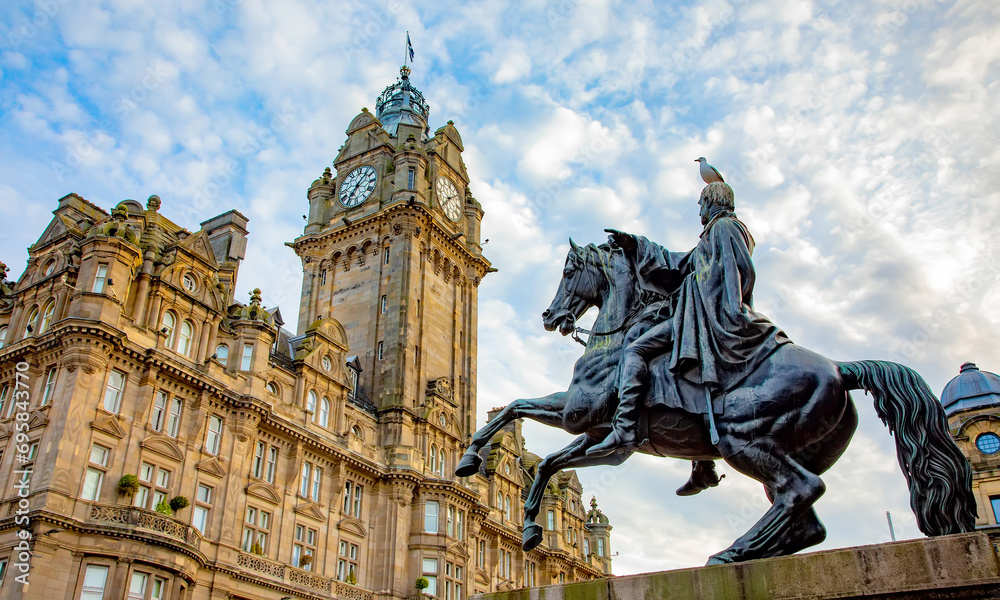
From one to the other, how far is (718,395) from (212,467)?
30951 mm

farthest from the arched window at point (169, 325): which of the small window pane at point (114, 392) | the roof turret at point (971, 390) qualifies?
the roof turret at point (971, 390)

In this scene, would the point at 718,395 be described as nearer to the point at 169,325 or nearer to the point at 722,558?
the point at 722,558

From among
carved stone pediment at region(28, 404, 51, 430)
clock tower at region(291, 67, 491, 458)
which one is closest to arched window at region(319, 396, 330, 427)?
clock tower at region(291, 67, 491, 458)

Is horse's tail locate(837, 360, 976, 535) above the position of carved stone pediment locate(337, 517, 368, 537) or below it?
below

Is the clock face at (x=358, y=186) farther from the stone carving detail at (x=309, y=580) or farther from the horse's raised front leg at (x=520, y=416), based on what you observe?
the horse's raised front leg at (x=520, y=416)

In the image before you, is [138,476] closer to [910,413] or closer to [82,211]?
[82,211]

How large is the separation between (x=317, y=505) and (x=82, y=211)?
1832 centimetres

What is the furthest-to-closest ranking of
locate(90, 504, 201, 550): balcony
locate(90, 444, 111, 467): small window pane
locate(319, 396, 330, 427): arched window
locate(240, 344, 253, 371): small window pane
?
locate(319, 396, 330, 427): arched window → locate(240, 344, 253, 371): small window pane → locate(90, 444, 111, 467): small window pane → locate(90, 504, 201, 550): balcony

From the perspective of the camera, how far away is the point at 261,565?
35.8 meters

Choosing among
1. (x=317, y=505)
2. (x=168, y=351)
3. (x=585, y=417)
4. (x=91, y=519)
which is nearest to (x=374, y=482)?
(x=317, y=505)

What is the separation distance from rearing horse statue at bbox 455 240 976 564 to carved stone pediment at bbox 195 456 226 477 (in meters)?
28.7

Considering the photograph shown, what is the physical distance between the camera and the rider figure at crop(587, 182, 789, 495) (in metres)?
8.38

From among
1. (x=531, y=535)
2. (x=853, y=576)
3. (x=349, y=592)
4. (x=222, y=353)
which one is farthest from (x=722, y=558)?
(x=349, y=592)

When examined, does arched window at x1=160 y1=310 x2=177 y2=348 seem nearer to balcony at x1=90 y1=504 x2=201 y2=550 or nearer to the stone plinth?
balcony at x1=90 y1=504 x2=201 y2=550
